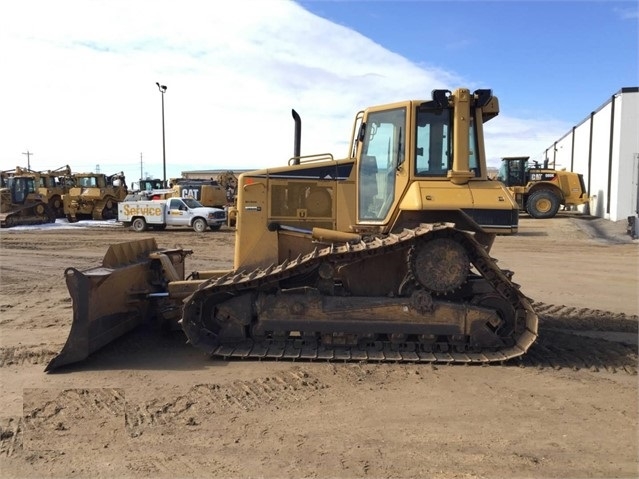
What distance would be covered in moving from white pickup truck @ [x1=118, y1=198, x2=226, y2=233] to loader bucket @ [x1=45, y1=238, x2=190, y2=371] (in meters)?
16.8

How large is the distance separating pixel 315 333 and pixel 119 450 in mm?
2559

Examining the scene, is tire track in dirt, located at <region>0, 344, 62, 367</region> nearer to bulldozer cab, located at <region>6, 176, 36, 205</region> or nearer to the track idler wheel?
the track idler wheel

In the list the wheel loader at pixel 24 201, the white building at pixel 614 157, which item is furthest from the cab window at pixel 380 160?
the wheel loader at pixel 24 201

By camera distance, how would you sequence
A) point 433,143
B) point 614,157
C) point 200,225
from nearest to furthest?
point 433,143, point 200,225, point 614,157

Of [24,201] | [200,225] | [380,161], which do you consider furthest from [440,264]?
[24,201]

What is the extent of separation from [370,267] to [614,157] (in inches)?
1009

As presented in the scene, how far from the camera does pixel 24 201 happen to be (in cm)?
3119

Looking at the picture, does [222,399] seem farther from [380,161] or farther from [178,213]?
[178,213]

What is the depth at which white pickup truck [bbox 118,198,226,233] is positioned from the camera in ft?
80.5

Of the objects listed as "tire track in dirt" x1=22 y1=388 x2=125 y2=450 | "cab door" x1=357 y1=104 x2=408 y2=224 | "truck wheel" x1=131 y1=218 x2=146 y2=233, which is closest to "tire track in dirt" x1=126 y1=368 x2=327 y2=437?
"tire track in dirt" x1=22 y1=388 x2=125 y2=450

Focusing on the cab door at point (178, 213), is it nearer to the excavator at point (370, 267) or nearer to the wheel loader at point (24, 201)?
the wheel loader at point (24, 201)

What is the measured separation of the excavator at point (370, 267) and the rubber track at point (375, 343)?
2 centimetres

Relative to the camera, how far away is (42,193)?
31609 mm

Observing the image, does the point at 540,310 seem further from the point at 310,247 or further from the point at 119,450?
the point at 119,450
